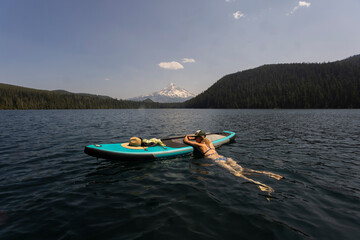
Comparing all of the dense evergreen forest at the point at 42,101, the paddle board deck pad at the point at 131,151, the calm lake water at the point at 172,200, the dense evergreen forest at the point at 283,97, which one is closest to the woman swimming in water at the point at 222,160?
the calm lake water at the point at 172,200

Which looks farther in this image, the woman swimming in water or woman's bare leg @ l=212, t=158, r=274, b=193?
the woman swimming in water

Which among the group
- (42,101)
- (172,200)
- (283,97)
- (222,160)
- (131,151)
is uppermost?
(283,97)

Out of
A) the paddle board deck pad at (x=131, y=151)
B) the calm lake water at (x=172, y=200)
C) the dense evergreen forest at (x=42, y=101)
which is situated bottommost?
the calm lake water at (x=172, y=200)

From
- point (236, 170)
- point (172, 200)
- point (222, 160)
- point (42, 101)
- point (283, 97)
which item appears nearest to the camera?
point (172, 200)

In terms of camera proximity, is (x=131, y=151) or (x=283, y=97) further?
(x=283, y=97)

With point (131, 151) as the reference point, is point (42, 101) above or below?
above

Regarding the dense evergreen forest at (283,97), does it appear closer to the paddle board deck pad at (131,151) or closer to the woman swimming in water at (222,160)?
the woman swimming in water at (222,160)

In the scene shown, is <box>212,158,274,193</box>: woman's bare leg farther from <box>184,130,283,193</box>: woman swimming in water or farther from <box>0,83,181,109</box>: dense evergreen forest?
<box>0,83,181,109</box>: dense evergreen forest

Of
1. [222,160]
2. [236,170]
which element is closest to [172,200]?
[236,170]

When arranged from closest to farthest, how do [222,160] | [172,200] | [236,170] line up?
1. [172,200]
2. [236,170]
3. [222,160]

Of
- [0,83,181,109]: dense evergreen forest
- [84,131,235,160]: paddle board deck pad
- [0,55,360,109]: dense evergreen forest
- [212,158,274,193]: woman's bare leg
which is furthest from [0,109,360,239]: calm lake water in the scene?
[0,83,181,109]: dense evergreen forest

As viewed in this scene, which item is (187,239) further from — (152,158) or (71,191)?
(152,158)

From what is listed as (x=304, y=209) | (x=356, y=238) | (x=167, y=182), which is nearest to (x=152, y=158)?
(x=167, y=182)

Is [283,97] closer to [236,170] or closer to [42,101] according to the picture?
[236,170]
